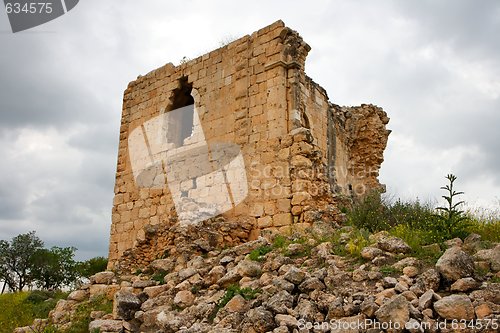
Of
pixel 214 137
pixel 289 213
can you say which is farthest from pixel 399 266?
pixel 214 137

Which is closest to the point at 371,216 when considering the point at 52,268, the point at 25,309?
the point at 25,309

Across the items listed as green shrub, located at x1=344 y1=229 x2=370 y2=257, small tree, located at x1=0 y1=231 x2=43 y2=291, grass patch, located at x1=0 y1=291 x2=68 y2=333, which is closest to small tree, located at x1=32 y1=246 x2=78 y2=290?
small tree, located at x1=0 y1=231 x2=43 y2=291

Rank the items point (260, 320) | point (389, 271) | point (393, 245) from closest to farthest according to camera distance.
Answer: point (260, 320), point (389, 271), point (393, 245)

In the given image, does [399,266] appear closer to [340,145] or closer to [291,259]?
[291,259]

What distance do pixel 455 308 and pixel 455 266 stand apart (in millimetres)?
716

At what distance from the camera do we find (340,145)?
1333 centimetres

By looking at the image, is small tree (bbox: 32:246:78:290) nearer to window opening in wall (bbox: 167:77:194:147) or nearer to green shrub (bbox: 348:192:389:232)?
window opening in wall (bbox: 167:77:194:147)

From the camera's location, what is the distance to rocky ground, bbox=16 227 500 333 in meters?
4.40

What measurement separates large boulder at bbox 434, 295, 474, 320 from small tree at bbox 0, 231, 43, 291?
1012 inches

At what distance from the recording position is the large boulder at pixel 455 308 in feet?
14.0

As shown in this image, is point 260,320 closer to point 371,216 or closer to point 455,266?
point 455,266

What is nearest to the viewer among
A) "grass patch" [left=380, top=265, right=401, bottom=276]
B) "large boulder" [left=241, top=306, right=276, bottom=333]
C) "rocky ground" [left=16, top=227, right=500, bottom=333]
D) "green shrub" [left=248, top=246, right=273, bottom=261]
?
"rocky ground" [left=16, top=227, right=500, bottom=333]

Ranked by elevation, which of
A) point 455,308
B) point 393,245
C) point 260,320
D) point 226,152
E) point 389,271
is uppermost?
point 226,152

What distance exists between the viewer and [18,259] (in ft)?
89.1
